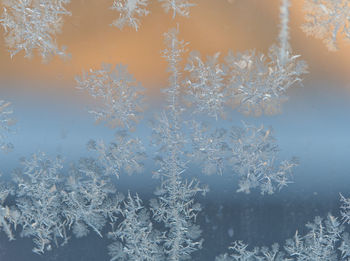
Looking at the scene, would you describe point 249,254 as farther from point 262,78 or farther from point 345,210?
point 262,78

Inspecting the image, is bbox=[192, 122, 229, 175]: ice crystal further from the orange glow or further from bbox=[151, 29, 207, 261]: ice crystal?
the orange glow

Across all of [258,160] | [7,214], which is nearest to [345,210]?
[258,160]

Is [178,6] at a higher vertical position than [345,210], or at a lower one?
higher

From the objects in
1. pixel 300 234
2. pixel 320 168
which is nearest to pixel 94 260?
pixel 300 234

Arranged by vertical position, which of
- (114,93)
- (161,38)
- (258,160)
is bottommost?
(258,160)

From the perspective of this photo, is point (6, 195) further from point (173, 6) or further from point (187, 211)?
point (173, 6)
